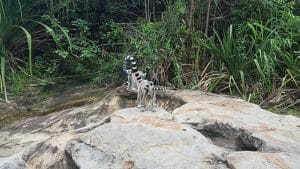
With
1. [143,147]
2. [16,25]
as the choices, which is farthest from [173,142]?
[16,25]

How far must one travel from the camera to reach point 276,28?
6.49 meters

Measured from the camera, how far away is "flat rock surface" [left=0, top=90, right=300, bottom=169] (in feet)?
A: 11.5

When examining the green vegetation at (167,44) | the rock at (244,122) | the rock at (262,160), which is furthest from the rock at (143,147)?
the green vegetation at (167,44)

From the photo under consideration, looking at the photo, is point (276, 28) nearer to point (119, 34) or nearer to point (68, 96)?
point (119, 34)

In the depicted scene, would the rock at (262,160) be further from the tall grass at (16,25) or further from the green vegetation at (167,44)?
the tall grass at (16,25)

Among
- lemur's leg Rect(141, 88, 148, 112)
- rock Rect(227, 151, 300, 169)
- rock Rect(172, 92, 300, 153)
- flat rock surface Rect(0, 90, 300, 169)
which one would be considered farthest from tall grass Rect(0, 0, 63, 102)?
rock Rect(227, 151, 300, 169)

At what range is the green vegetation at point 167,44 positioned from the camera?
624 centimetres

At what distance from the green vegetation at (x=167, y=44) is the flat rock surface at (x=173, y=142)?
1230mm

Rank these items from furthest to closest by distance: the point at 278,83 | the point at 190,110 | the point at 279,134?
the point at 278,83
the point at 190,110
the point at 279,134

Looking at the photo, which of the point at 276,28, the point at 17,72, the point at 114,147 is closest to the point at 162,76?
the point at 276,28

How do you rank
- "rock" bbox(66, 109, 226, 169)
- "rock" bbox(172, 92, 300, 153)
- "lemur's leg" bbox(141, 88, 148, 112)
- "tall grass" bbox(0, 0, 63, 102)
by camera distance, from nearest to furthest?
"rock" bbox(66, 109, 226, 169) < "rock" bbox(172, 92, 300, 153) < "lemur's leg" bbox(141, 88, 148, 112) < "tall grass" bbox(0, 0, 63, 102)

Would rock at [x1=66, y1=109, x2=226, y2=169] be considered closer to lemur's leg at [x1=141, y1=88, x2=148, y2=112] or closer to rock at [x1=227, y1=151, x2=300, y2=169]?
rock at [x1=227, y1=151, x2=300, y2=169]

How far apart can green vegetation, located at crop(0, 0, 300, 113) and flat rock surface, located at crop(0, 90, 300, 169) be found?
123 cm

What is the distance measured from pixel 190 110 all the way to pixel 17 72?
10.6ft
